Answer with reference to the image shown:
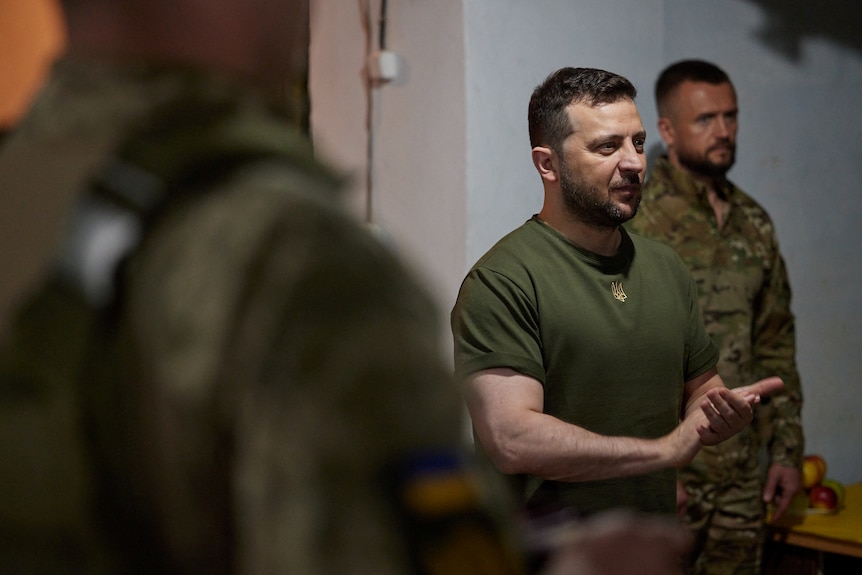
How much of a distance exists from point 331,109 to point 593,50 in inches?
27.3

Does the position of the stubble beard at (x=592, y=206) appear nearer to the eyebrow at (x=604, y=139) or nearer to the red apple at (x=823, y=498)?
the eyebrow at (x=604, y=139)

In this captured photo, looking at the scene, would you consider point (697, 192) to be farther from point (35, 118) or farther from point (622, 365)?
point (35, 118)

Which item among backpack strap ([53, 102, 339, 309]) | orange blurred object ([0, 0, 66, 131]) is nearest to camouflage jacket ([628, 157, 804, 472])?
orange blurred object ([0, 0, 66, 131])

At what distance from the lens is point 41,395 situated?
1.36 feet

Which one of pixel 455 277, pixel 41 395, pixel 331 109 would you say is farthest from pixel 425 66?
pixel 41 395

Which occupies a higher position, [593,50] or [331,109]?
[593,50]

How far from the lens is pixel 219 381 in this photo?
388 millimetres

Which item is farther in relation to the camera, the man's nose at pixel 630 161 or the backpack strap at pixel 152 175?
the man's nose at pixel 630 161

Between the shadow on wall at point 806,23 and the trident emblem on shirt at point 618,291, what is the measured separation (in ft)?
5.32

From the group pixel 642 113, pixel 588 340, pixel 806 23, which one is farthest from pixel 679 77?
pixel 588 340

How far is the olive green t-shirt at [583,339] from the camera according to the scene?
1.51 metres

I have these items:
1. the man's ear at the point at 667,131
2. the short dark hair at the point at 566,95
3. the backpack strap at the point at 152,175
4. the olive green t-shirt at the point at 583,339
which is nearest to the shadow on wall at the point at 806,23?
the man's ear at the point at 667,131

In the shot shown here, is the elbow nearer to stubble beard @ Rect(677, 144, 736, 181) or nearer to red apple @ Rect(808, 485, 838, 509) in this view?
stubble beard @ Rect(677, 144, 736, 181)

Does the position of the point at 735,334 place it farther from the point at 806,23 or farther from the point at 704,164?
the point at 806,23
